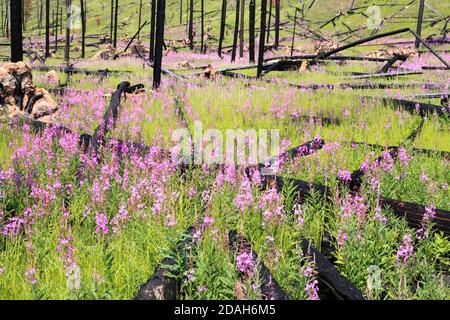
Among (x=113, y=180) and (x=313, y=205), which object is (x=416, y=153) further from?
(x=113, y=180)

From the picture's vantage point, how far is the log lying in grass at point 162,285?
2609 millimetres

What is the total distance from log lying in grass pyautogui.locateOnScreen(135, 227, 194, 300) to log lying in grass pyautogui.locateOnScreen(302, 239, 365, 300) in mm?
1020

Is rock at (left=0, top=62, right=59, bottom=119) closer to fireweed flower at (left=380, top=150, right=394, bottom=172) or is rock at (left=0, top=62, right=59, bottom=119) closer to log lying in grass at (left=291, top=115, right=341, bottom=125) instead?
log lying in grass at (left=291, top=115, right=341, bottom=125)

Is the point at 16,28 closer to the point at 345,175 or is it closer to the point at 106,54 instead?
the point at 345,175

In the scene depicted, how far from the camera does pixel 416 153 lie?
628 cm

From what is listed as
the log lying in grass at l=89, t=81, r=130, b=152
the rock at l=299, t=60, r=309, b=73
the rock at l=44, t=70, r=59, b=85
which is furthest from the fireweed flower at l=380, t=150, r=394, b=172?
the rock at l=299, t=60, r=309, b=73

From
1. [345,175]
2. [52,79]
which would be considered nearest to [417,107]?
[345,175]

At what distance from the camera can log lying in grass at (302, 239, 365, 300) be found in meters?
2.70

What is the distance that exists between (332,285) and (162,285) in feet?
3.90

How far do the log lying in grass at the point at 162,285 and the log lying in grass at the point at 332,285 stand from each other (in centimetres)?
102

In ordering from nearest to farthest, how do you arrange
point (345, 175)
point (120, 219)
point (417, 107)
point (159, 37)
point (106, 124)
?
point (120, 219), point (345, 175), point (106, 124), point (417, 107), point (159, 37)

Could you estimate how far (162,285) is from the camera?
9.01 feet

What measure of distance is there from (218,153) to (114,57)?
35.6 m
